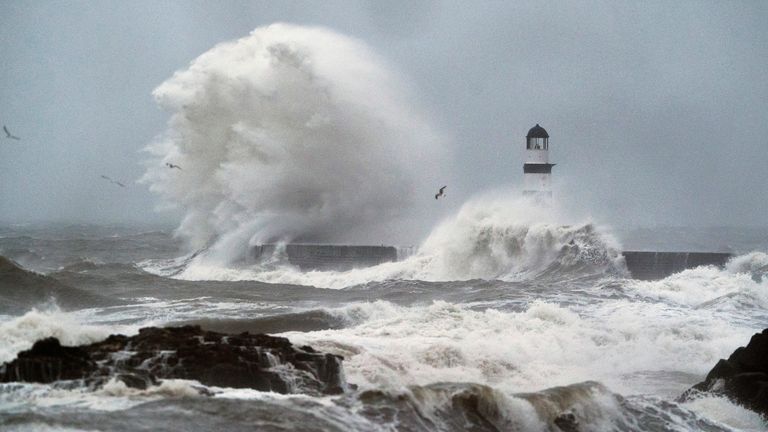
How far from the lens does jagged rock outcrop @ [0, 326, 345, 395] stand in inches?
343

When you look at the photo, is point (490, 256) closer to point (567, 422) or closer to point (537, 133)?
point (537, 133)

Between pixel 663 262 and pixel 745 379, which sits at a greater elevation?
pixel 663 262

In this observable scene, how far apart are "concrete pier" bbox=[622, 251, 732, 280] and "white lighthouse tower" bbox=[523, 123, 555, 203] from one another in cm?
559

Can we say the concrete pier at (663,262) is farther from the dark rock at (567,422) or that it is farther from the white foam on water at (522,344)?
the dark rock at (567,422)

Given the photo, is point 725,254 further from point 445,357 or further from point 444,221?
point 445,357

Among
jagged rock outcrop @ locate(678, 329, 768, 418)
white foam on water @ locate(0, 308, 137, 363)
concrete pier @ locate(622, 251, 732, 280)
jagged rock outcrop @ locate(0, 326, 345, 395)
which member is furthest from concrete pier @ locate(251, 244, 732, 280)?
jagged rock outcrop @ locate(0, 326, 345, 395)

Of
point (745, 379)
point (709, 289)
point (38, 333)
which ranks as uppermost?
point (709, 289)

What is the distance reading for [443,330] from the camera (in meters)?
13.5

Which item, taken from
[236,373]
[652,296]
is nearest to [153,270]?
[652,296]

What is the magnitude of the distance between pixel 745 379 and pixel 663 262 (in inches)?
507

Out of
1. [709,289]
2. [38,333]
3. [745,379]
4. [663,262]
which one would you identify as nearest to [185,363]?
[38,333]

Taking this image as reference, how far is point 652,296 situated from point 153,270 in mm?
14565

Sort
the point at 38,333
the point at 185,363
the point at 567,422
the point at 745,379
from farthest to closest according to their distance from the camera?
1. the point at 38,333
2. the point at 745,379
3. the point at 567,422
4. the point at 185,363

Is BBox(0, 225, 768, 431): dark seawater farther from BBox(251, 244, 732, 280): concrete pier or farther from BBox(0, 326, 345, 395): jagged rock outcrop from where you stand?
BBox(251, 244, 732, 280): concrete pier
